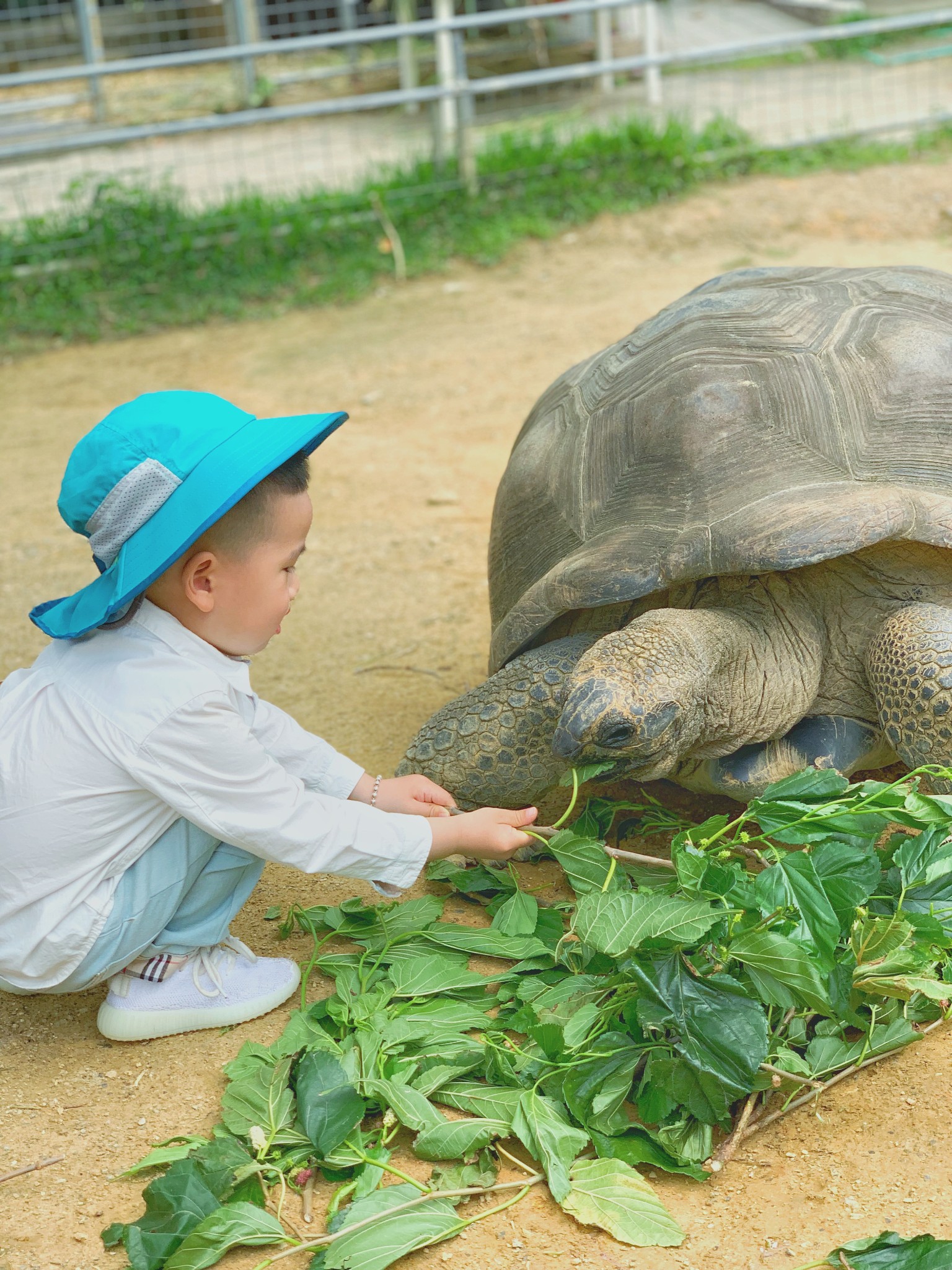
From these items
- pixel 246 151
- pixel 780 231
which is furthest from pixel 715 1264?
pixel 246 151

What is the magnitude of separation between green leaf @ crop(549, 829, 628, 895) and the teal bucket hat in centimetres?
90

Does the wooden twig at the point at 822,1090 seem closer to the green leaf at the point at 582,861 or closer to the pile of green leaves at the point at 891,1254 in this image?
the pile of green leaves at the point at 891,1254

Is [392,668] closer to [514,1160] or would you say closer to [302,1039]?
[302,1039]

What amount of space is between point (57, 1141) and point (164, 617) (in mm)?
864

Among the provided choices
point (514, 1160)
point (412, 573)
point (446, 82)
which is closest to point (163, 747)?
point (514, 1160)

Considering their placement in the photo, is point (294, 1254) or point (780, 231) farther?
point (780, 231)

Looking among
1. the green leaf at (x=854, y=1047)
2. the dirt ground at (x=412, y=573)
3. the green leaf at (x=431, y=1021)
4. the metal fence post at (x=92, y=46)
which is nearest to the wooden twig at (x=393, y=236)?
the dirt ground at (x=412, y=573)

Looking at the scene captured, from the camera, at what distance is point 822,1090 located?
2.07 metres

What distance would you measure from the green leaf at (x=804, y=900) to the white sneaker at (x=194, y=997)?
0.91 metres

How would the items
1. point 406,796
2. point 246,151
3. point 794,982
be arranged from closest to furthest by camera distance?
point 794,982
point 406,796
point 246,151

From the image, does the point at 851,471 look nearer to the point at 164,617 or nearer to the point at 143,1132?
the point at 164,617

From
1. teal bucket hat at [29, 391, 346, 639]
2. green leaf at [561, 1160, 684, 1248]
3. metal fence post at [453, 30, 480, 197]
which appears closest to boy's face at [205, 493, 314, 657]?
teal bucket hat at [29, 391, 346, 639]

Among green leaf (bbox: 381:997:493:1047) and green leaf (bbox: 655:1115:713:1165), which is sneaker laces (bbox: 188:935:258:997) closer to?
green leaf (bbox: 381:997:493:1047)

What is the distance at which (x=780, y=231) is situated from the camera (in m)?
7.89
